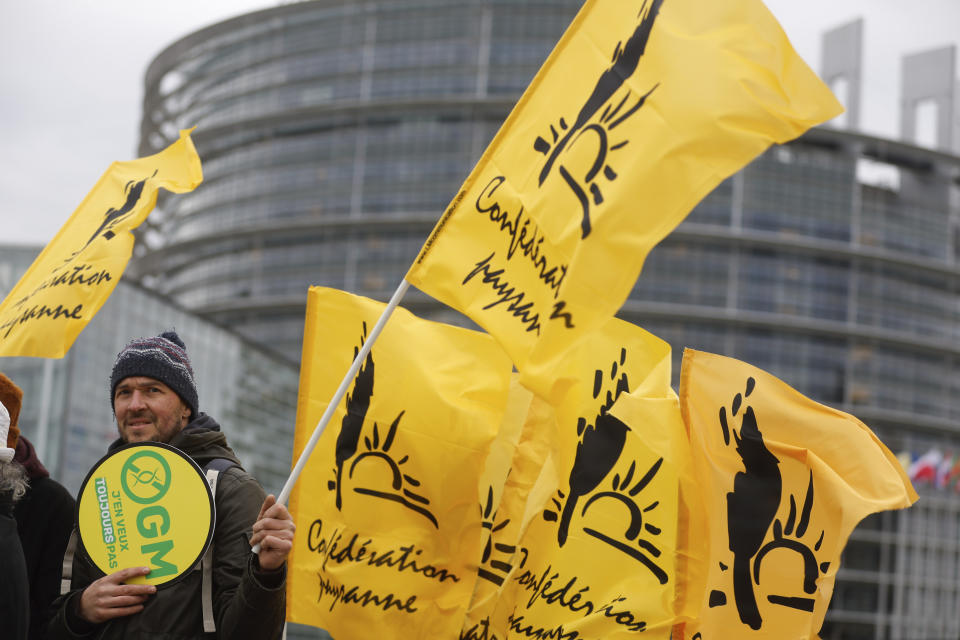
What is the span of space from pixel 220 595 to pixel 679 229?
2080 inches

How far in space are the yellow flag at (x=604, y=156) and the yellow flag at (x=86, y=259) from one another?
1.77 meters

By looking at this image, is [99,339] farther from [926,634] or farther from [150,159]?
[926,634]

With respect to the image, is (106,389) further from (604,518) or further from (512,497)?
(604,518)

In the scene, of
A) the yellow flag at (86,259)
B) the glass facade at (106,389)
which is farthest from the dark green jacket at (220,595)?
the glass facade at (106,389)

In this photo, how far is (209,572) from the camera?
3.73 m

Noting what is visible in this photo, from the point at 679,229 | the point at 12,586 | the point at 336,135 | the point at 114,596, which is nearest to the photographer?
the point at 12,586

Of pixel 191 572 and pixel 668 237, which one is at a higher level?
pixel 668 237

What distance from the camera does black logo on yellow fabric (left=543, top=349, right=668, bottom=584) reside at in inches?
223

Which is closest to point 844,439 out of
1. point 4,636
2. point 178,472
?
point 178,472

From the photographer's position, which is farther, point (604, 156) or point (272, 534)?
point (604, 156)

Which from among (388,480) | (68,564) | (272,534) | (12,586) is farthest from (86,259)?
(272,534)

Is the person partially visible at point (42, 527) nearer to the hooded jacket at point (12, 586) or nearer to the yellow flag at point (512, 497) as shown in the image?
the hooded jacket at point (12, 586)

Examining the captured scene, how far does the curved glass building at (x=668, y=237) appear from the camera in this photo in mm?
56281

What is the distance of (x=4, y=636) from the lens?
340cm
